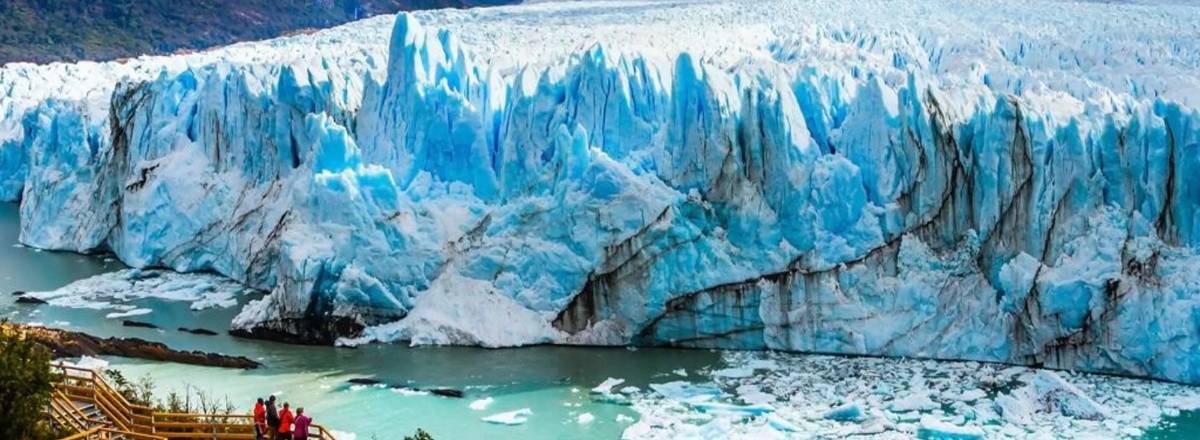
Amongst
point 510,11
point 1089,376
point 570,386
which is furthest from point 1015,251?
point 510,11

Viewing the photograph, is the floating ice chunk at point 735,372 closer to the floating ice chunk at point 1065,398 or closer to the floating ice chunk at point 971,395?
the floating ice chunk at point 971,395

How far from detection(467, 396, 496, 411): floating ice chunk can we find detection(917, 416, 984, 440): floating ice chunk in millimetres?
4955

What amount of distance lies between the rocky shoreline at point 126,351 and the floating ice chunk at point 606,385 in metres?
4.49

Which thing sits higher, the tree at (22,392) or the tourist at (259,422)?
the tree at (22,392)

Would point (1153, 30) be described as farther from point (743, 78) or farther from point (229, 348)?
point (229, 348)

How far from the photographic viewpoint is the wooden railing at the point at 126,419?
11.7 metres

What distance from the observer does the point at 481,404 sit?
16.6 meters

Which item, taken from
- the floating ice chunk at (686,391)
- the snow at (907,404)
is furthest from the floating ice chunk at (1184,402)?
the floating ice chunk at (686,391)

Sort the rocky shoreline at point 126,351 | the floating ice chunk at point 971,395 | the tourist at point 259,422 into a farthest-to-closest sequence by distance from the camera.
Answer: the rocky shoreline at point 126,351 → the floating ice chunk at point 971,395 → the tourist at point 259,422

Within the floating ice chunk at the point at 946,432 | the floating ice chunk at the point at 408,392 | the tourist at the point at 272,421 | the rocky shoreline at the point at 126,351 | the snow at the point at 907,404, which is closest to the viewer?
the tourist at the point at 272,421

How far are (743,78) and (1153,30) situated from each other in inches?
360

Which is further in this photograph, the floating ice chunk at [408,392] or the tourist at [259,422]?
the floating ice chunk at [408,392]

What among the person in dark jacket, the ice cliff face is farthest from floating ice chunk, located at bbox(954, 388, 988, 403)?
the person in dark jacket

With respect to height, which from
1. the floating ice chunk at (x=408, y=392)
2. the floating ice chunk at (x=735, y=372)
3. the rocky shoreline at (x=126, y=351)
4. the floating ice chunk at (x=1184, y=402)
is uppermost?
the rocky shoreline at (x=126, y=351)
